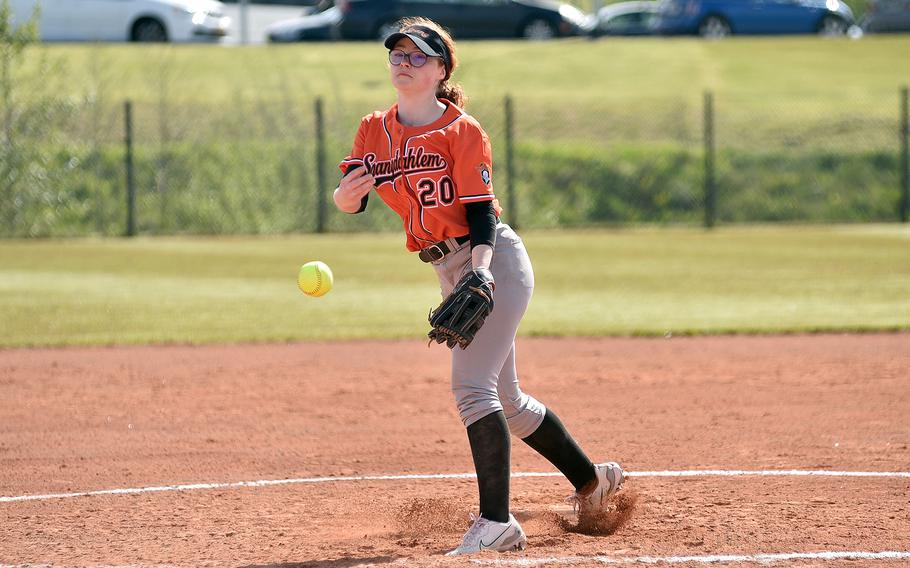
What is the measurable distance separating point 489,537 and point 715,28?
30.8 m

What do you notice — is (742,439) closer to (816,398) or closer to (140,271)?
(816,398)

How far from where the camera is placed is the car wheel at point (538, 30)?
31.5 m

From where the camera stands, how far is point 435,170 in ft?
14.6

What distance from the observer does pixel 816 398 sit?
764 centimetres

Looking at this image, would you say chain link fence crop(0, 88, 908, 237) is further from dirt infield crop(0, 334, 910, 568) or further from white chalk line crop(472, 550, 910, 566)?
white chalk line crop(472, 550, 910, 566)

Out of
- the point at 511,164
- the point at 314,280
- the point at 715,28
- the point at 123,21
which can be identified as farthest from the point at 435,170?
the point at 715,28

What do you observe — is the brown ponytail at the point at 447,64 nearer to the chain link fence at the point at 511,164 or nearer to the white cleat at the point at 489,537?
the white cleat at the point at 489,537

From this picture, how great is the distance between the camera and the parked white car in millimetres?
28672

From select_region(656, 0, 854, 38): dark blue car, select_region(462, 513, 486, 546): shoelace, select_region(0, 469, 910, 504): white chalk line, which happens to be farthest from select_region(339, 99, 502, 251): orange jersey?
select_region(656, 0, 854, 38): dark blue car

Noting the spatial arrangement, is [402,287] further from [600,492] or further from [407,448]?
[600,492]

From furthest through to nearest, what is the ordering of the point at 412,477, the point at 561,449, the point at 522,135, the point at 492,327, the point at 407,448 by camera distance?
the point at 522,135, the point at 407,448, the point at 412,477, the point at 561,449, the point at 492,327

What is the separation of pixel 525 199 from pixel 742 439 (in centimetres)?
1545

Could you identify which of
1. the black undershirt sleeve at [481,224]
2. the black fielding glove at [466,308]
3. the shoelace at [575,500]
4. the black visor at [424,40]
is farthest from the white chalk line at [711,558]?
the black visor at [424,40]

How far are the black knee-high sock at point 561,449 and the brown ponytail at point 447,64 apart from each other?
1331 millimetres
